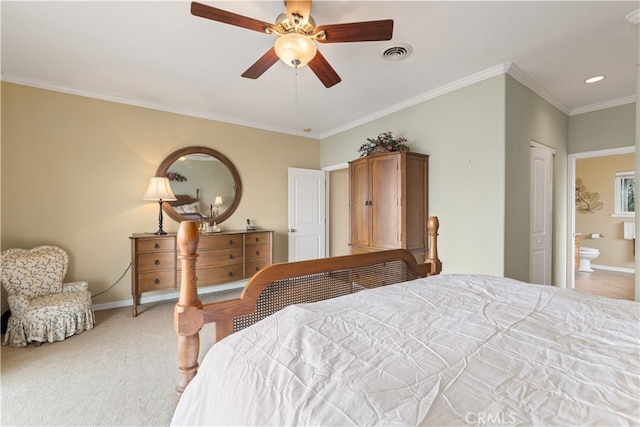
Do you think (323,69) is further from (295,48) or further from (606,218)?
(606,218)

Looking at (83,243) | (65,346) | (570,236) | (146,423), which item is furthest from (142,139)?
(570,236)

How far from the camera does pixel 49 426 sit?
4.95 ft

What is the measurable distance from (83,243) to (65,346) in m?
1.28

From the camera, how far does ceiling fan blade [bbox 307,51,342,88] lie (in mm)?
1916

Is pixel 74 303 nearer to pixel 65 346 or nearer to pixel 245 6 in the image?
pixel 65 346

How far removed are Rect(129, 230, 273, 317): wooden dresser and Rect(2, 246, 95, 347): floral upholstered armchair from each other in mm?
520

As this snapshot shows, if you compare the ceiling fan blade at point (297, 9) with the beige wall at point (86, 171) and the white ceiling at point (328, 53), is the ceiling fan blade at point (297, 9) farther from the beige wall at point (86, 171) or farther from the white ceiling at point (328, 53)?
the beige wall at point (86, 171)

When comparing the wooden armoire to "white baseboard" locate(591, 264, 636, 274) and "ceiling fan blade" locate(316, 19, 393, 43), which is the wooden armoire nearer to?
"ceiling fan blade" locate(316, 19, 393, 43)

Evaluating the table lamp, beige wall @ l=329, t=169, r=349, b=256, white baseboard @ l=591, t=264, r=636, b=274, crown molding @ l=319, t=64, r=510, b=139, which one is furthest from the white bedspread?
white baseboard @ l=591, t=264, r=636, b=274

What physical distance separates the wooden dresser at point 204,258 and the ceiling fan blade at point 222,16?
215 cm

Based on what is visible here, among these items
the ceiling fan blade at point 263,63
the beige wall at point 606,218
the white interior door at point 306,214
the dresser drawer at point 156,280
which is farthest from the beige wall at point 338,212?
the beige wall at point 606,218

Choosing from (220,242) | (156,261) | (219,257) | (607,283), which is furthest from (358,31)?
(607,283)

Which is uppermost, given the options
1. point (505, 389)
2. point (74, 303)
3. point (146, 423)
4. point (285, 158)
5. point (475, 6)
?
point (475, 6)

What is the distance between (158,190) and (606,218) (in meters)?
8.17
